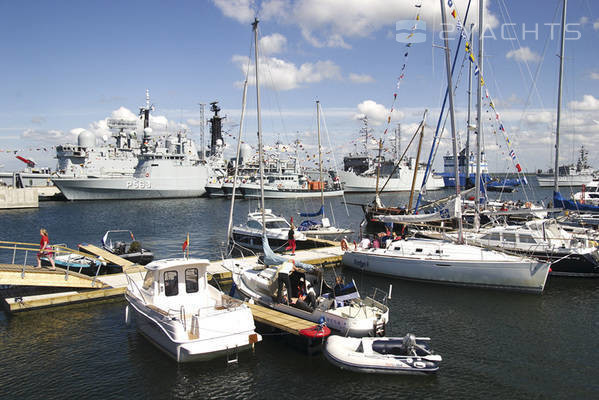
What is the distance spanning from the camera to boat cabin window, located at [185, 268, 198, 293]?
14078mm

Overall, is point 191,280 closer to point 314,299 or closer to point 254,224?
point 314,299

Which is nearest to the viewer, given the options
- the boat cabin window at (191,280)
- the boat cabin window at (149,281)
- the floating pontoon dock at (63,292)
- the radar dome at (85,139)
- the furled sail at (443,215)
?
the boat cabin window at (149,281)

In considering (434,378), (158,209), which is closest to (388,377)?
(434,378)

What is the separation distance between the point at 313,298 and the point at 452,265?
28.7 feet

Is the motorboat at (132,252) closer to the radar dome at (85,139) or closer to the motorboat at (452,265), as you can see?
the motorboat at (452,265)

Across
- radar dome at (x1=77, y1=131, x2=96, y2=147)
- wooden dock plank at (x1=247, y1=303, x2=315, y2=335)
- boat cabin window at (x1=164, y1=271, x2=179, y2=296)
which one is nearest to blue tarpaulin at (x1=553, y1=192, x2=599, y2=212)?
wooden dock plank at (x1=247, y1=303, x2=315, y2=335)

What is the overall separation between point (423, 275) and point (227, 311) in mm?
11710

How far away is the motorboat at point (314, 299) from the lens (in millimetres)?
13242

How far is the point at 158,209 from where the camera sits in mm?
63156

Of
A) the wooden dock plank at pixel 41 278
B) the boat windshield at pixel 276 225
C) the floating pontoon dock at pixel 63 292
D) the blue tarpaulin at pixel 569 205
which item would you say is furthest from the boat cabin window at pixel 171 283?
the blue tarpaulin at pixel 569 205

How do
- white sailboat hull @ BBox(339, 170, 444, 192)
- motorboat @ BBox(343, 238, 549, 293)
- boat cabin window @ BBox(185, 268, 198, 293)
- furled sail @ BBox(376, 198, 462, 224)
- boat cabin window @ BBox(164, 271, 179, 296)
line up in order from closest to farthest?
boat cabin window @ BBox(164, 271, 179, 296) < boat cabin window @ BBox(185, 268, 198, 293) < motorboat @ BBox(343, 238, 549, 293) < furled sail @ BBox(376, 198, 462, 224) < white sailboat hull @ BBox(339, 170, 444, 192)

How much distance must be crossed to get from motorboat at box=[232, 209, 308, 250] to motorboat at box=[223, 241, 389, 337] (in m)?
12.4

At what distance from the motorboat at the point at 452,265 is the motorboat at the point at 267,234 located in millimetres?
8141

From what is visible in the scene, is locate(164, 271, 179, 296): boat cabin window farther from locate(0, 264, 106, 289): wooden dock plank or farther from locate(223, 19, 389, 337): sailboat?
locate(0, 264, 106, 289): wooden dock plank
